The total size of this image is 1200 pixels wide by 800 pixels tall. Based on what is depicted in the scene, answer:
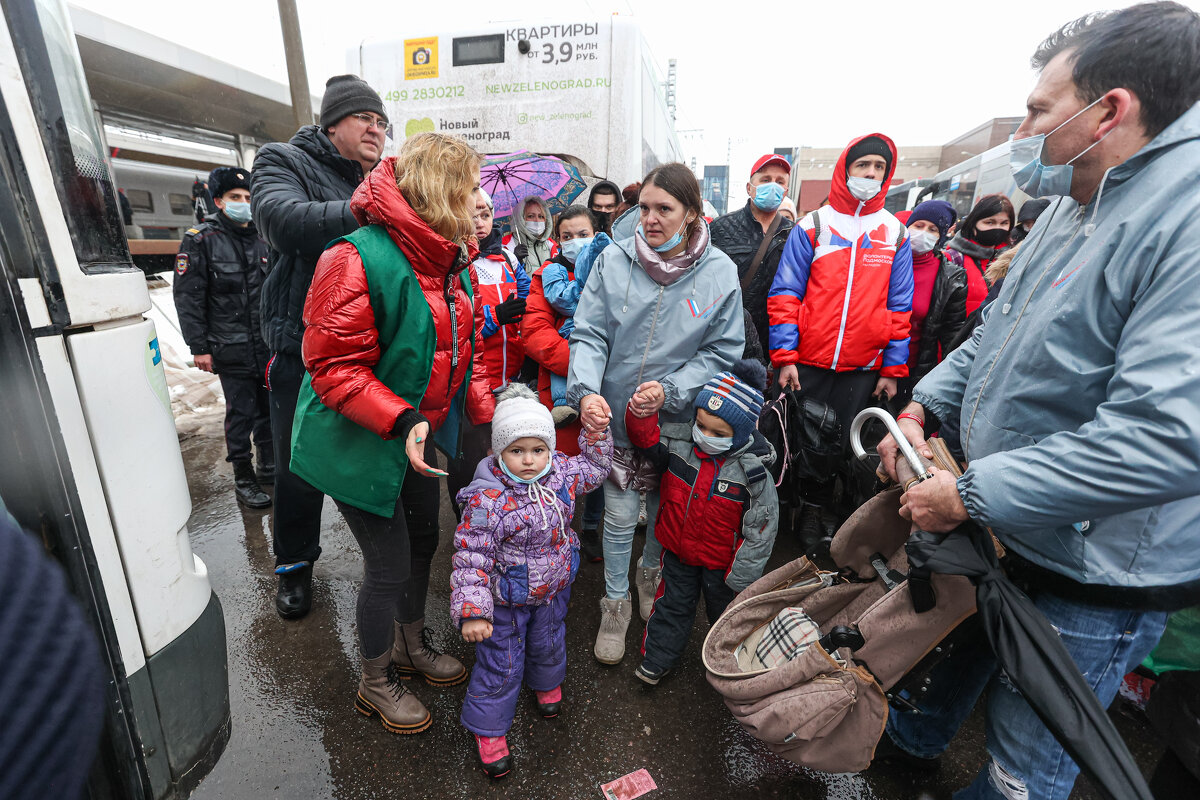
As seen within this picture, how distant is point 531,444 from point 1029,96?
5.85ft

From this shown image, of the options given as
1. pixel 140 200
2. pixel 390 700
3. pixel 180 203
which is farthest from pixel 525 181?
pixel 180 203

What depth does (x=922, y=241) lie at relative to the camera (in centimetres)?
362

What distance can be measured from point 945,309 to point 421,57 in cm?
521

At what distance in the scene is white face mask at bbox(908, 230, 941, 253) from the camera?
11.9 feet

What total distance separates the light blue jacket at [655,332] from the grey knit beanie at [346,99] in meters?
1.19

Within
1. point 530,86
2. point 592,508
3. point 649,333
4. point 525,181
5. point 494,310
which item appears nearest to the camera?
point 649,333

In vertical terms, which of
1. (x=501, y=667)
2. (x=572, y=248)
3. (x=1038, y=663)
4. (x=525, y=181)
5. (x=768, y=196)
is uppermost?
(x=525, y=181)

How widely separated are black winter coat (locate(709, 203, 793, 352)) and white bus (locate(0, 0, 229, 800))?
124 inches

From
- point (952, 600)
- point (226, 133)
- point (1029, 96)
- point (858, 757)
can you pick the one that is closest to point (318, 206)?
point (1029, 96)

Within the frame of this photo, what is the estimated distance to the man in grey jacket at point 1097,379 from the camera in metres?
1.08

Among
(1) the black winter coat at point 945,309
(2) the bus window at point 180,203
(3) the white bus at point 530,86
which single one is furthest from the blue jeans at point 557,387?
(2) the bus window at point 180,203

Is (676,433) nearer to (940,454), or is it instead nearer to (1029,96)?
(940,454)

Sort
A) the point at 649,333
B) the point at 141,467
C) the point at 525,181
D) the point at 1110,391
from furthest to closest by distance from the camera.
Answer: the point at 525,181
the point at 649,333
the point at 141,467
the point at 1110,391

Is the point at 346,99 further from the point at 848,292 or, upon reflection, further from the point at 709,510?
the point at 848,292
